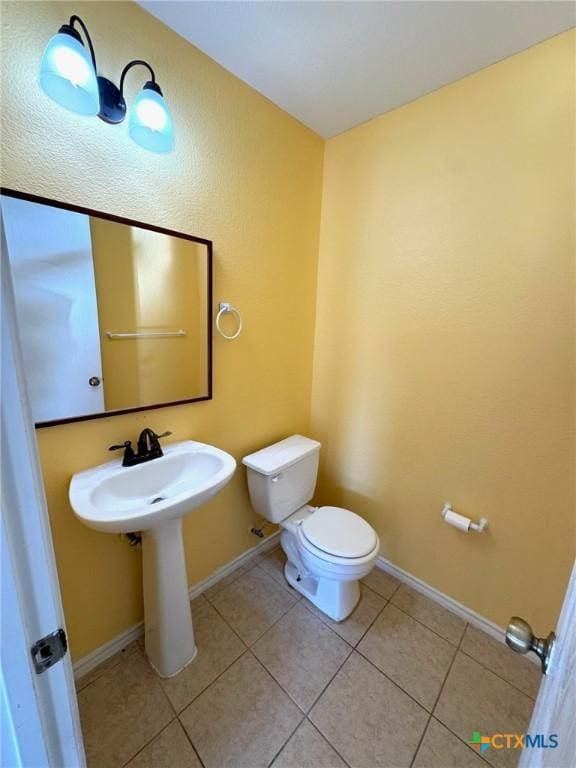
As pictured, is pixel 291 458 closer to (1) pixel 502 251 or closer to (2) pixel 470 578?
(2) pixel 470 578

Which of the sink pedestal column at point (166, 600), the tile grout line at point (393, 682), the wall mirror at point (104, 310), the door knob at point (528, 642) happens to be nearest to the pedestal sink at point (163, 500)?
the sink pedestal column at point (166, 600)

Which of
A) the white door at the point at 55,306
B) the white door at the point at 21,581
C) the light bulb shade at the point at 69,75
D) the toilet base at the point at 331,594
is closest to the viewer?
the white door at the point at 21,581

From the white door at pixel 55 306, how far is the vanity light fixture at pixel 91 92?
300 millimetres

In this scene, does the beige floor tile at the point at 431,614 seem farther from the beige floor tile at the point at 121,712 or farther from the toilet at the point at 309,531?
the beige floor tile at the point at 121,712

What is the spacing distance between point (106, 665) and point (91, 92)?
6.62 ft

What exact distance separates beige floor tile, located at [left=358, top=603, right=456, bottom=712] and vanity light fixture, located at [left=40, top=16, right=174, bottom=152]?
2.15m

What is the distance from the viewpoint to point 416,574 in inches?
65.3

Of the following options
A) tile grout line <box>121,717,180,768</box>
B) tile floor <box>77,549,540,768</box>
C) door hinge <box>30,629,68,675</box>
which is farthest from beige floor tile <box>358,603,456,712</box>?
door hinge <box>30,629,68,675</box>

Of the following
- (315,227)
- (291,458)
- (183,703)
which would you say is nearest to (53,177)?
(315,227)

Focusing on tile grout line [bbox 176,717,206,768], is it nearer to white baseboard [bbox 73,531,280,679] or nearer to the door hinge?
white baseboard [bbox 73,531,280,679]

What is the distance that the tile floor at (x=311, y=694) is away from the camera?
1.02 m

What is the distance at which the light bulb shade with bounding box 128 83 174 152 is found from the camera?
97cm

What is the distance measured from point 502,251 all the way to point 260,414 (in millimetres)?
1317

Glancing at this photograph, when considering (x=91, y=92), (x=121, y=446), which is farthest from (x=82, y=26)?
(x=121, y=446)
